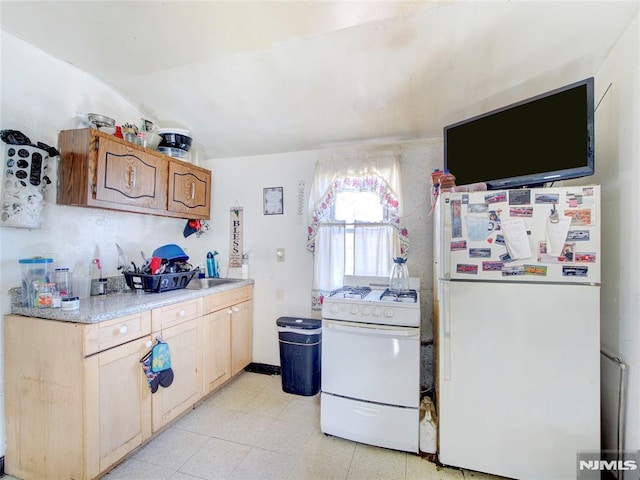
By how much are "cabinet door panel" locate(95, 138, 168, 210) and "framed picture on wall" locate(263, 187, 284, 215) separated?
93 centimetres

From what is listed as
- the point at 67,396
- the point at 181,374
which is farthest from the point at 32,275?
the point at 181,374

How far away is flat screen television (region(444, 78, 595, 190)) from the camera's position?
1451 mm

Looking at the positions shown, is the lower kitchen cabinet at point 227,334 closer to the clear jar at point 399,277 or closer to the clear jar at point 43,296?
the clear jar at point 43,296

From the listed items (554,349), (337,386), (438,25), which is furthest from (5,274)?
(554,349)

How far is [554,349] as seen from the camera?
146cm

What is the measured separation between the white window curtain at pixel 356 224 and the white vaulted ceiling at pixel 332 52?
1.03ft

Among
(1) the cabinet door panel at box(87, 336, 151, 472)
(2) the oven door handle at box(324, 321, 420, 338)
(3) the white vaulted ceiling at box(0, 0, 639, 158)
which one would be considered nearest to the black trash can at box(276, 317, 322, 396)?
(2) the oven door handle at box(324, 321, 420, 338)

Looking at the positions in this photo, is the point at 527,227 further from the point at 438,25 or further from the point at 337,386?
the point at 337,386

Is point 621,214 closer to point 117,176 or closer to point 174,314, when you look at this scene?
point 174,314

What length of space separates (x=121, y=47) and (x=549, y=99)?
2547mm

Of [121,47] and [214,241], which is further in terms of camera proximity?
[214,241]

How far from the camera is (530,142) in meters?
1.62

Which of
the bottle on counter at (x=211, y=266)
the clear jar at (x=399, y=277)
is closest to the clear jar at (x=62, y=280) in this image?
the bottle on counter at (x=211, y=266)

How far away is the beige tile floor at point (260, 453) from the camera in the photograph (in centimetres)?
161
